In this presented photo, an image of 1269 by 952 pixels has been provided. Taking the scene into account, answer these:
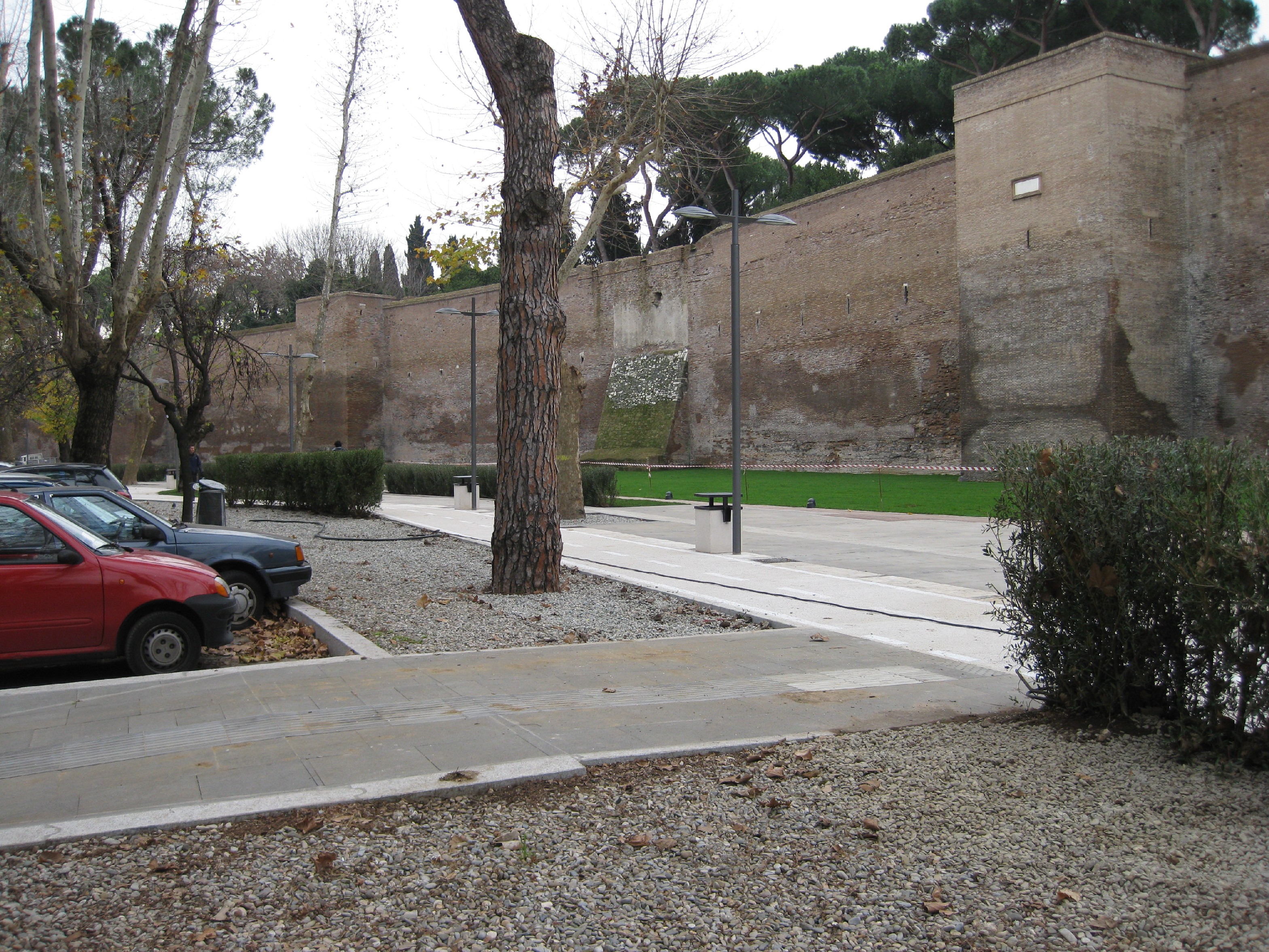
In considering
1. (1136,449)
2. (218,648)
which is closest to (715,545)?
(218,648)

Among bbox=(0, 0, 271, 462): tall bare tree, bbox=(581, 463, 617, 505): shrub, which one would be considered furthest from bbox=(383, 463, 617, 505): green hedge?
bbox=(0, 0, 271, 462): tall bare tree

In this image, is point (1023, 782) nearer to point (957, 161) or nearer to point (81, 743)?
point (81, 743)

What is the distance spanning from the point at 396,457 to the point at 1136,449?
46.7m

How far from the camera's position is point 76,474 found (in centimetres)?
1148

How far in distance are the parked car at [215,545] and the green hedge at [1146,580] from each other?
18.2 feet

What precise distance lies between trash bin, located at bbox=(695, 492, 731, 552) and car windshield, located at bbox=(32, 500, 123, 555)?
7.60m

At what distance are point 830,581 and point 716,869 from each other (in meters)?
7.20

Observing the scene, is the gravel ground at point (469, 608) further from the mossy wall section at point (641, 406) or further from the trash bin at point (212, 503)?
the mossy wall section at point (641, 406)

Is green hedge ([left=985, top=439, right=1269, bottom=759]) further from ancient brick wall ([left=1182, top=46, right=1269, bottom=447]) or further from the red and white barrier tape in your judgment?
ancient brick wall ([left=1182, top=46, right=1269, bottom=447])

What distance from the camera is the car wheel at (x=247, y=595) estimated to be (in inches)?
316

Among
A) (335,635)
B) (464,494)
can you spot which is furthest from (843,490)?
(335,635)

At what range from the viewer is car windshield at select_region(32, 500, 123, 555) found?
625 cm

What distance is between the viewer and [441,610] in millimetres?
8258

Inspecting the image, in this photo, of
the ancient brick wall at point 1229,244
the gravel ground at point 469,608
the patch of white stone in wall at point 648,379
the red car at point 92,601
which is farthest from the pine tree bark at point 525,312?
the patch of white stone in wall at point 648,379
